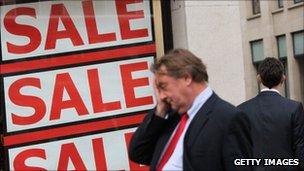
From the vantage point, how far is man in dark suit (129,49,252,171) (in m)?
2.92

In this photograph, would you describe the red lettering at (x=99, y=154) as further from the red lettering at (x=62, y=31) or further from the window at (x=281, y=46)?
the window at (x=281, y=46)

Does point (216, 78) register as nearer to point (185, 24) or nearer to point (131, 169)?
point (185, 24)

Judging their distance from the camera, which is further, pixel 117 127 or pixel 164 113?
pixel 117 127

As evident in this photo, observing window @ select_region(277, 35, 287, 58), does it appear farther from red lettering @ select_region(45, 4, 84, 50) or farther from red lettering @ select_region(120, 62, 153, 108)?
red lettering @ select_region(45, 4, 84, 50)

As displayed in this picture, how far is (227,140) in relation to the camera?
293cm

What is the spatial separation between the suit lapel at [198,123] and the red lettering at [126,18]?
9.17ft

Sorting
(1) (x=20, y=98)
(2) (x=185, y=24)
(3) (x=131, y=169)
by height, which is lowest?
(3) (x=131, y=169)

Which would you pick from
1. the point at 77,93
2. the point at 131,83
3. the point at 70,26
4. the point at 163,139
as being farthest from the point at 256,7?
the point at 163,139

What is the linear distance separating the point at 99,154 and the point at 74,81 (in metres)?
0.68

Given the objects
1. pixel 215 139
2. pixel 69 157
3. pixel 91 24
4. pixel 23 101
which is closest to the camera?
pixel 215 139

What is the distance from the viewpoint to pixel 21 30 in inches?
212

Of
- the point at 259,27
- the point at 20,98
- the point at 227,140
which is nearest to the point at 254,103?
the point at 20,98

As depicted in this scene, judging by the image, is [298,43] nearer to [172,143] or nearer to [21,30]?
[21,30]

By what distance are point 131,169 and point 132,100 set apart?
0.61 meters
